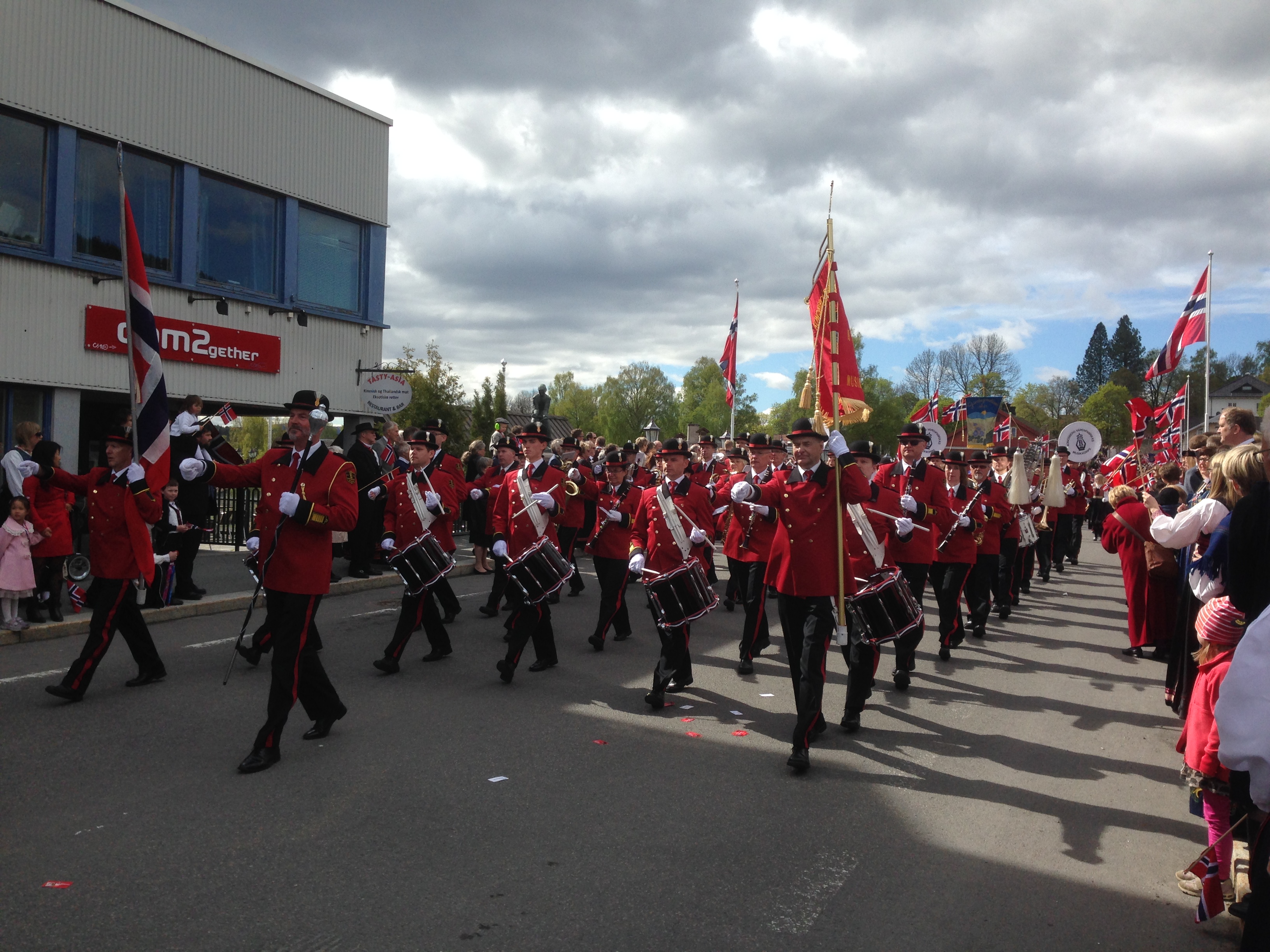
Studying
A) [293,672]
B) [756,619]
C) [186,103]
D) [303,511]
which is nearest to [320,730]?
[293,672]

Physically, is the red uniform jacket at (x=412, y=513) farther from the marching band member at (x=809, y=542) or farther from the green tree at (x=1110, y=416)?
the green tree at (x=1110, y=416)

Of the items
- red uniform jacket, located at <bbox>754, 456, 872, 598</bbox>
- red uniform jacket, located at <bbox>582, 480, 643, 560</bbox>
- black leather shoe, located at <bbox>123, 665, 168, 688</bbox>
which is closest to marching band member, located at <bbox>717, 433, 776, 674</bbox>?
red uniform jacket, located at <bbox>754, 456, 872, 598</bbox>

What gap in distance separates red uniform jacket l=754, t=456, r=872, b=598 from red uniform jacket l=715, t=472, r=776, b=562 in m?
2.25

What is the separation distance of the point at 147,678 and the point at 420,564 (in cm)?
226

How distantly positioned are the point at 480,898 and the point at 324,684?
2632mm

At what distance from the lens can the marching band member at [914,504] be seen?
26.8ft

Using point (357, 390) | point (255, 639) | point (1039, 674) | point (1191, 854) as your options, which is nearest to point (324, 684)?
point (255, 639)

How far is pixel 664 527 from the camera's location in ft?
25.4

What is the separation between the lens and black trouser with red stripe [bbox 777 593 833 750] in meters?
5.78

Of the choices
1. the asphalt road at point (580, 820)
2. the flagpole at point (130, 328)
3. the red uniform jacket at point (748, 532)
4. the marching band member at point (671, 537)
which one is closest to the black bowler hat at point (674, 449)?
the marching band member at point (671, 537)

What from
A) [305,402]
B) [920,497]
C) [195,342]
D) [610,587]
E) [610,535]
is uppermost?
[195,342]

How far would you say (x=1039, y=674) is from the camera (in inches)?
356

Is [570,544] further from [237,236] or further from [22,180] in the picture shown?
[22,180]

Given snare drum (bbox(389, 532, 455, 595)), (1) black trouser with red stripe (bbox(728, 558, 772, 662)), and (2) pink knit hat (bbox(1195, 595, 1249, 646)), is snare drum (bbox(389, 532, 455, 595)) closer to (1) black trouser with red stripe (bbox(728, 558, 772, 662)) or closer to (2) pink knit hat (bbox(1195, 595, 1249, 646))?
(1) black trouser with red stripe (bbox(728, 558, 772, 662))
